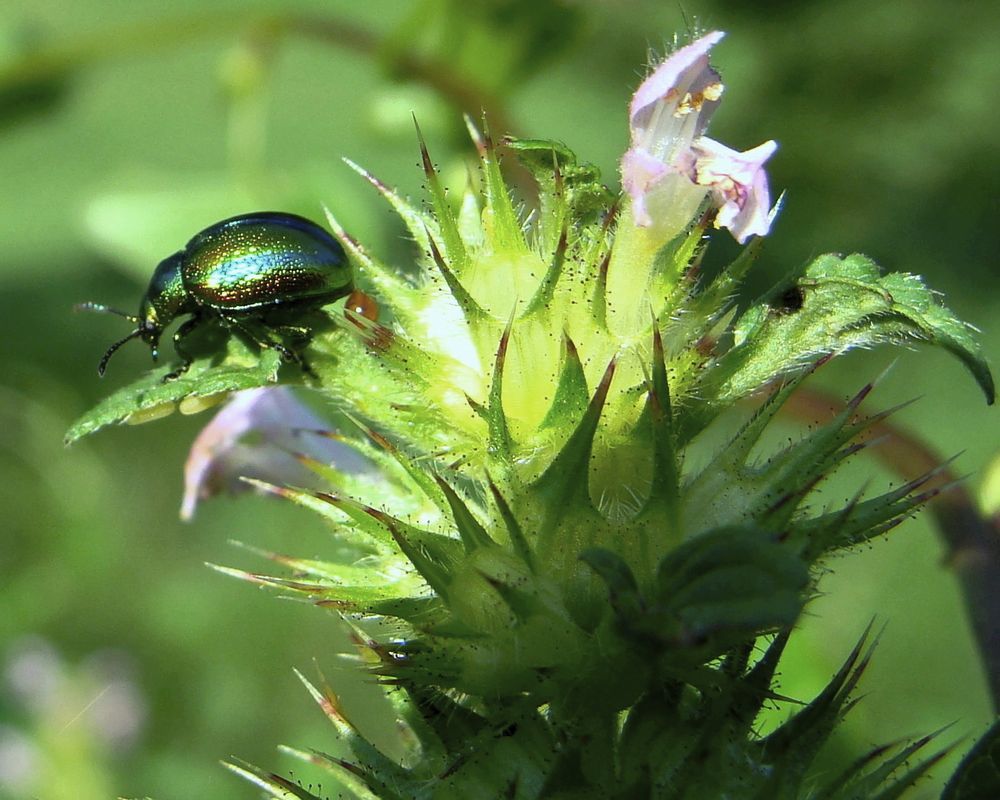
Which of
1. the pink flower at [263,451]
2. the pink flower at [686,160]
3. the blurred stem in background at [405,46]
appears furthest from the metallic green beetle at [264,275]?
the blurred stem in background at [405,46]

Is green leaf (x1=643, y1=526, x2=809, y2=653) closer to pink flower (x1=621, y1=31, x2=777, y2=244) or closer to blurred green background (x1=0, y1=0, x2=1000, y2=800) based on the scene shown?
pink flower (x1=621, y1=31, x2=777, y2=244)

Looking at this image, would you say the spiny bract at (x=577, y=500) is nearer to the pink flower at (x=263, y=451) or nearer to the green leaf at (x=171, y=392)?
the green leaf at (x=171, y=392)

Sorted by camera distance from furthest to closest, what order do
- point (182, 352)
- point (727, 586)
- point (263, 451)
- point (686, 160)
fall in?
point (263, 451), point (182, 352), point (686, 160), point (727, 586)

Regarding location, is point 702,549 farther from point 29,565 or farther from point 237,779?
point 29,565

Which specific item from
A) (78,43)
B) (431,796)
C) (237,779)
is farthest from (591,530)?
(237,779)

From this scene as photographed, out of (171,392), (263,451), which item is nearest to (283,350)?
(171,392)

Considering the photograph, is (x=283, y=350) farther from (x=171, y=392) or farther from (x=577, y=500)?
(x=577, y=500)

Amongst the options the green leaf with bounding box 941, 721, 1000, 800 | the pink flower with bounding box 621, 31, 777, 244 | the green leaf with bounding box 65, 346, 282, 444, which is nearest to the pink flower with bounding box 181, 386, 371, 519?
the green leaf with bounding box 65, 346, 282, 444
